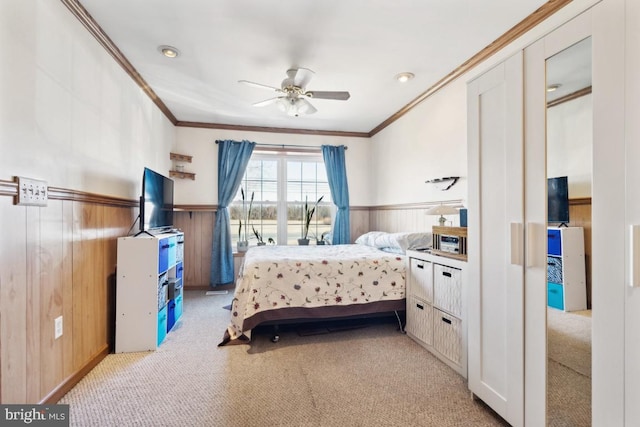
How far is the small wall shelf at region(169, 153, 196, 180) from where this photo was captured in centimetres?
420

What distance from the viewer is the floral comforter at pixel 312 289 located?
8.21 ft

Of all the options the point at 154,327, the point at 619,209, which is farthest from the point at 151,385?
the point at 619,209

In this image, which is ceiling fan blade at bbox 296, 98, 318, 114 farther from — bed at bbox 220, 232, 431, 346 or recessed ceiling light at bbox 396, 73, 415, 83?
bed at bbox 220, 232, 431, 346

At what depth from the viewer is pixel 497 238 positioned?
153cm

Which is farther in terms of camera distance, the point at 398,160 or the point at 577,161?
the point at 398,160

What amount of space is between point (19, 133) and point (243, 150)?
3107mm

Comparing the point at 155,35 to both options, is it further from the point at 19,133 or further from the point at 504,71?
the point at 504,71

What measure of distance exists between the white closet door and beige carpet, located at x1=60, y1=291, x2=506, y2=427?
28 cm

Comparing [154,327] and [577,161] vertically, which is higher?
[577,161]

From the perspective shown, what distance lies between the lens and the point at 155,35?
2.27 m

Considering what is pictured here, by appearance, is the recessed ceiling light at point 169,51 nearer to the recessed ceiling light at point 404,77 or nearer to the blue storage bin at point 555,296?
the recessed ceiling light at point 404,77

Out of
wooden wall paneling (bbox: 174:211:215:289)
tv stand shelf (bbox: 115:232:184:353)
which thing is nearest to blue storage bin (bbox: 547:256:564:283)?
tv stand shelf (bbox: 115:232:184:353)

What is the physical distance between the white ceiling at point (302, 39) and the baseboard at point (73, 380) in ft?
7.85
